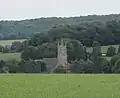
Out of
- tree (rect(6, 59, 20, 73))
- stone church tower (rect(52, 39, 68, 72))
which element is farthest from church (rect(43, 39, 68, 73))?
tree (rect(6, 59, 20, 73))

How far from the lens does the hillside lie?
11224cm

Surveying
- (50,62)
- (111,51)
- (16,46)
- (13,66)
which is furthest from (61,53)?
(13,66)

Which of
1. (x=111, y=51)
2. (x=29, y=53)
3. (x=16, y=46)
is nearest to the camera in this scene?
(x=111, y=51)

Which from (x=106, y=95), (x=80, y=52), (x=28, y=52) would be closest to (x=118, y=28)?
(x=80, y=52)

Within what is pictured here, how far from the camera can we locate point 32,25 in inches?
4749

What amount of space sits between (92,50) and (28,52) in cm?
1378

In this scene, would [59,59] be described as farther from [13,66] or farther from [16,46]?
[16,46]

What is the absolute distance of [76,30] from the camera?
312 ft

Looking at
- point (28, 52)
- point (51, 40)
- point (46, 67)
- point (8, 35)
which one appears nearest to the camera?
point (46, 67)

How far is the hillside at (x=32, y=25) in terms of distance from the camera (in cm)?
11224

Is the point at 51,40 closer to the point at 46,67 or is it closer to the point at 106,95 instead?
the point at 46,67

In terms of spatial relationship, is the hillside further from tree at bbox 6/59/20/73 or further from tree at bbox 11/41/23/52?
tree at bbox 6/59/20/73

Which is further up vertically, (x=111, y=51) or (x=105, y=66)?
(x=111, y=51)

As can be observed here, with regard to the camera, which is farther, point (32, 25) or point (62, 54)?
point (32, 25)
